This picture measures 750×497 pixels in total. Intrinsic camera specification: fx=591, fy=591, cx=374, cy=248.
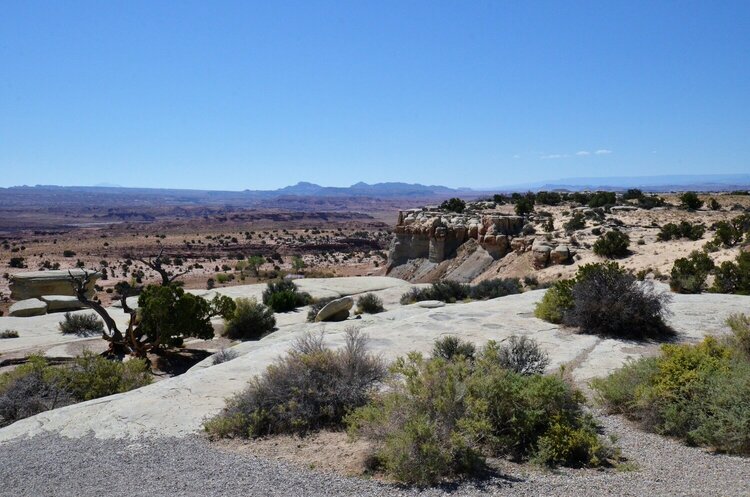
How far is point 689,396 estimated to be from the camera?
6742 mm

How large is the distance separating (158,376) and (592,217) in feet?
91.1

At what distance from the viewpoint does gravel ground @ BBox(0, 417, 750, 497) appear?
5.25m

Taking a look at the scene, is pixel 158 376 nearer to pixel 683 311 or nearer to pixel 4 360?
pixel 4 360

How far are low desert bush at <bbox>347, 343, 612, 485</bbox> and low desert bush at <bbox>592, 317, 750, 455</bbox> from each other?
808 mm

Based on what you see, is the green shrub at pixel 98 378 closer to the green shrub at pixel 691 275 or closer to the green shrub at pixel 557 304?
the green shrub at pixel 557 304

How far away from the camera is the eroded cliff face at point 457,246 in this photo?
1144 inches

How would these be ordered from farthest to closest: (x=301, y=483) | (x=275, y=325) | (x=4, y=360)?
(x=275, y=325)
(x=4, y=360)
(x=301, y=483)

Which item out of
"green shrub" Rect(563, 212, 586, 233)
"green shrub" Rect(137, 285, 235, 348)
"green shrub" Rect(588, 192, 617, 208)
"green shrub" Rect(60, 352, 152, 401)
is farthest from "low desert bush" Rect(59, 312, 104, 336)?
"green shrub" Rect(588, 192, 617, 208)

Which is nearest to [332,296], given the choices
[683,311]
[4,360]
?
[4,360]

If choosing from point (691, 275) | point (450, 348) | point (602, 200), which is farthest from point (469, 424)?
point (602, 200)

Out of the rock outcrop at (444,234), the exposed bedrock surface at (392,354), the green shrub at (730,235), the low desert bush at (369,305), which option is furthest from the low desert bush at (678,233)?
the low desert bush at (369,305)

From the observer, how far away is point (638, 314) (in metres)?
11.2

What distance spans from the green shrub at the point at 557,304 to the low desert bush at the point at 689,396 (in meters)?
4.20

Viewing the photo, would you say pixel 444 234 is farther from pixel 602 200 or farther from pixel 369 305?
pixel 369 305
